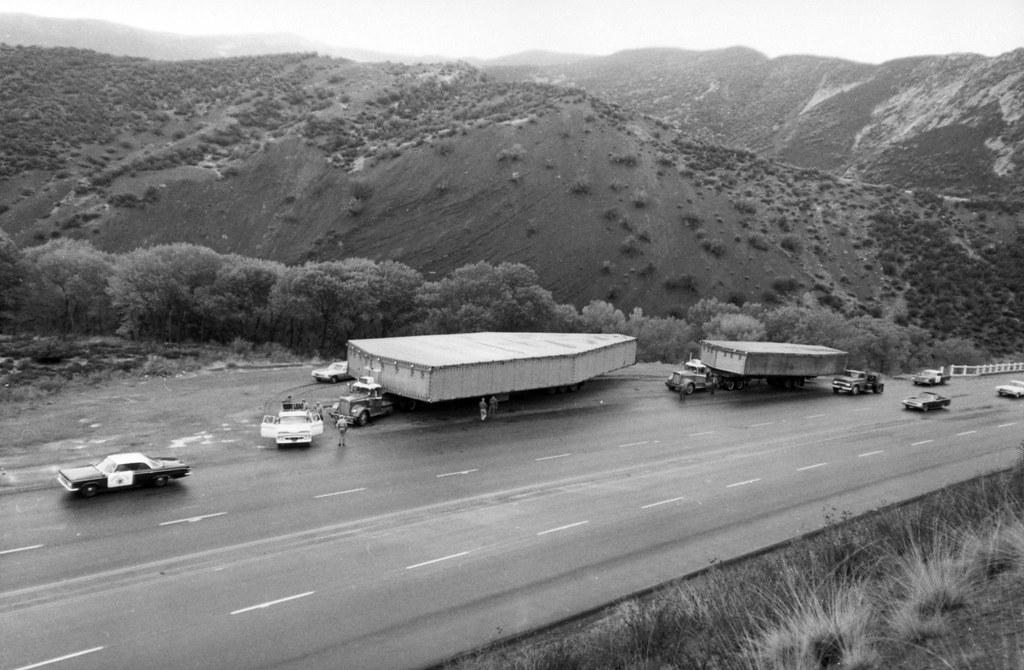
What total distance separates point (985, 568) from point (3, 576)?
1669 cm

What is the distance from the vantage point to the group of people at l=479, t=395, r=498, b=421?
30016mm

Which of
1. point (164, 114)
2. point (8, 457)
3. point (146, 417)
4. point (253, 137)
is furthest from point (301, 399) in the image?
point (164, 114)

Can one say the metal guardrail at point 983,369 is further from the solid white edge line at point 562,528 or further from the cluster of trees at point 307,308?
the solid white edge line at point 562,528

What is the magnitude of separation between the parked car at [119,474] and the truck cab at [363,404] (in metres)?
7.84

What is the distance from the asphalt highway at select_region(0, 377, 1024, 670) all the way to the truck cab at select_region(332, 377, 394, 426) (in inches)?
63.2

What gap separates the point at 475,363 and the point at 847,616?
22783 mm

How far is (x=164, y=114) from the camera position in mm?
100000

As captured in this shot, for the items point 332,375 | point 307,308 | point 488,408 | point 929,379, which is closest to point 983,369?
point 929,379

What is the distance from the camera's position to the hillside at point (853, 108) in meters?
113

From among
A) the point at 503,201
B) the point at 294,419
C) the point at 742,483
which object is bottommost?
the point at 742,483

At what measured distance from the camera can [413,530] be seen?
1697cm

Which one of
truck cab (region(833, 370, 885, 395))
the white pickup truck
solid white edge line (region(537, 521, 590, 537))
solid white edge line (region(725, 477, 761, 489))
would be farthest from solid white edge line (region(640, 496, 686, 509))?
truck cab (region(833, 370, 885, 395))

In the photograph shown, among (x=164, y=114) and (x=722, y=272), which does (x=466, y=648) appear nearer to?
(x=722, y=272)

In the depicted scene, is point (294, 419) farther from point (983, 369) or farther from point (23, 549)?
point (983, 369)
